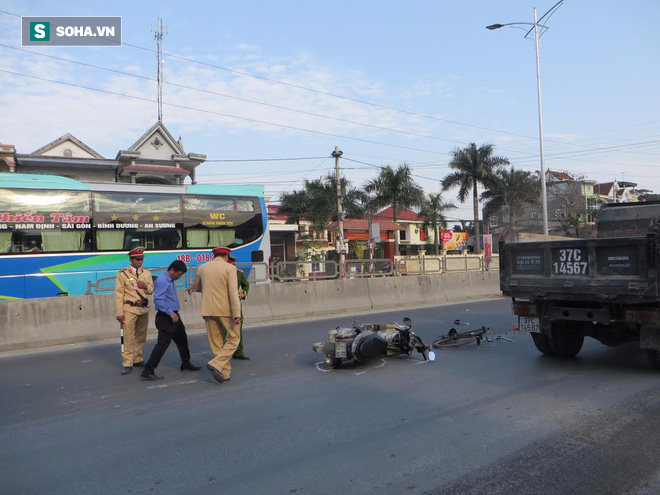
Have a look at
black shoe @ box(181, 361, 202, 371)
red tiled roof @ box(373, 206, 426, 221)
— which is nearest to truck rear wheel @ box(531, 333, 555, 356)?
black shoe @ box(181, 361, 202, 371)

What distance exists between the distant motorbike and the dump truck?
1.62 m

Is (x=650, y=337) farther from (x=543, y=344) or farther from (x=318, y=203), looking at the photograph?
(x=318, y=203)

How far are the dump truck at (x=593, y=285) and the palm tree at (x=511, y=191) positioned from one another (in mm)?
47926

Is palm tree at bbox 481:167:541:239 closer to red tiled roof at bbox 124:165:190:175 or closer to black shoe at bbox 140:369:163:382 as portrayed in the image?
red tiled roof at bbox 124:165:190:175

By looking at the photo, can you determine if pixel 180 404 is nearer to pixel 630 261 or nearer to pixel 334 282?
pixel 630 261

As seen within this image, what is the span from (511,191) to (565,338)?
52506 millimetres

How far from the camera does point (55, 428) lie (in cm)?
544

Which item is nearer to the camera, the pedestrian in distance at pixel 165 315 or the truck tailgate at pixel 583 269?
the truck tailgate at pixel 583 269

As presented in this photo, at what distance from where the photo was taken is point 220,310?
23.4 ft

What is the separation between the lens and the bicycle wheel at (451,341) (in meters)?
9.23

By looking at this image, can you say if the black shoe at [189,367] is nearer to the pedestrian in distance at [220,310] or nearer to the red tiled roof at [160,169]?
the pedestrian in distance at [220,310]

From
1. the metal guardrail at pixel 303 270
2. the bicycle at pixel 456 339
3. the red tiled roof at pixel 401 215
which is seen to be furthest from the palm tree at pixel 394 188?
the bicycle at pixel 456 339

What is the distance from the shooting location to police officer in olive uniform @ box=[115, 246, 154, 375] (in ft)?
25.6

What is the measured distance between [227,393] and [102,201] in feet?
36.1
